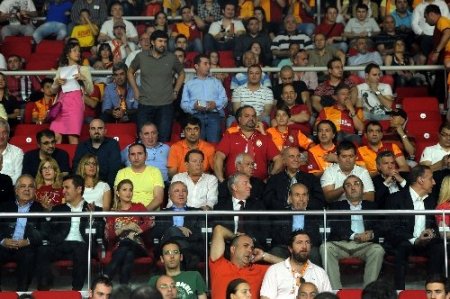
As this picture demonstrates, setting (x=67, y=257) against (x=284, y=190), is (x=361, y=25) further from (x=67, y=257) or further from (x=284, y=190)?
(x=67, y=257)

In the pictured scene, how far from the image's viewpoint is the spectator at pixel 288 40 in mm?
21531

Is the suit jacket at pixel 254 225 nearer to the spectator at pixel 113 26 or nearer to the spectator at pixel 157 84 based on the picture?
the spectator at pixel 157 84

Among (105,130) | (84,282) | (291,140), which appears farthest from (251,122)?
(84,282)

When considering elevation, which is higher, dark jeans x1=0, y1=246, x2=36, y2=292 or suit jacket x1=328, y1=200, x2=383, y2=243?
suit jacket x1=328, y1=200, x2=383, y2=243

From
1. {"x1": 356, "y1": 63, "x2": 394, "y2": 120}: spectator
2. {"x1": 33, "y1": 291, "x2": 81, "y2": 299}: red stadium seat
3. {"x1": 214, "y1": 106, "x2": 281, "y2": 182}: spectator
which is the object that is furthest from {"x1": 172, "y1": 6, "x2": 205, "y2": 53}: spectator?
{"x1": 33, "y1": 291, "x2": 81, "y2": 299}: red stadium seat

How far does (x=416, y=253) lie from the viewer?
50.2 ft

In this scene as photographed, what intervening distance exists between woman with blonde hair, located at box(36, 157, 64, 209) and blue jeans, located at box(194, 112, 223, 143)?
7.07 feet

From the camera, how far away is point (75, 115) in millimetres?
Answer: 18516

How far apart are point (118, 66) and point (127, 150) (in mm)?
1930

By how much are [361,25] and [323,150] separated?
4.93 meters

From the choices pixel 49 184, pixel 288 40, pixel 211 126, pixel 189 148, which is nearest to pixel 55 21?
pixel 288 40

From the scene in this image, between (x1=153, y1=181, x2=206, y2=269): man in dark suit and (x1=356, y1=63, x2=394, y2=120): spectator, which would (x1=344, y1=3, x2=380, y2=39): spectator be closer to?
(x1=356, y1=63, x2=394, y2=120): spectator

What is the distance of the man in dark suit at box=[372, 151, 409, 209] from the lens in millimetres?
16641

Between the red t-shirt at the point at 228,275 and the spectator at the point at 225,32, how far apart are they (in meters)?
6.85
